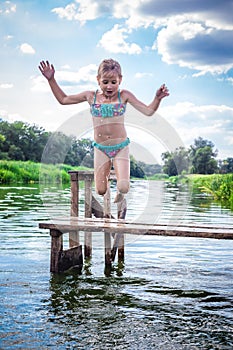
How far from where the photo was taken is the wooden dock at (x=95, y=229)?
22.2 ft

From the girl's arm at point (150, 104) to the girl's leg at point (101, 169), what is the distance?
2.61 ft

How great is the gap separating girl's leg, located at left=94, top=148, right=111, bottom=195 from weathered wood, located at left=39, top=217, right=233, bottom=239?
482 millimetres

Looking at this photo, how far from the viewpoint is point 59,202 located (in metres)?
9.86

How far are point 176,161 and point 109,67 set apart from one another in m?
1.71

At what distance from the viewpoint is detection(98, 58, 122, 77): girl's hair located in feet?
22.3

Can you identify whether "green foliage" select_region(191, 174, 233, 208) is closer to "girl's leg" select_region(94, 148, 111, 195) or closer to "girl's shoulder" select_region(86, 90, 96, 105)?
"girl's leg" select_region(94, 148, 111, 195)

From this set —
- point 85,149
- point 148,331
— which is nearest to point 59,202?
point 85,149

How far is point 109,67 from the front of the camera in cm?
681

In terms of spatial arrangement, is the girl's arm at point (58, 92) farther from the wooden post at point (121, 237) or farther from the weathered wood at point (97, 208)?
the weathered wood at point (97, 208)

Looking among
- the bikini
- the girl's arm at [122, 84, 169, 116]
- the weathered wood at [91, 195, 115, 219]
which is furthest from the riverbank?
the girl's arm at [122, 84, 169, 116]

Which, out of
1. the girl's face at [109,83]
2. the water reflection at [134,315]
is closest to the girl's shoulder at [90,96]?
the girl's face at [109,83]

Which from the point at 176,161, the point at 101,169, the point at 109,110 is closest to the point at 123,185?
the point at 101,169

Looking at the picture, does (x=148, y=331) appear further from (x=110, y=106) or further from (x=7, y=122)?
(x=7, y=122)

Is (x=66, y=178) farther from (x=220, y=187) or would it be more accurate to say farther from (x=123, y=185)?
(x=220, y=187)
